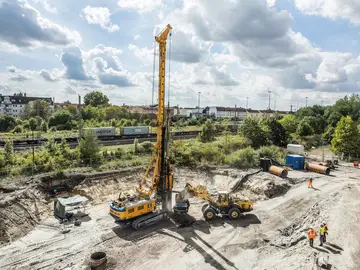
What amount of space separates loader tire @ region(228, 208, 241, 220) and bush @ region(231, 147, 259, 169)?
1359 cm

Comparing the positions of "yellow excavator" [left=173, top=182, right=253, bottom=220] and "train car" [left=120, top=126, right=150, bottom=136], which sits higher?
"train car" [left=120, top=126, right=150, bottom=136]

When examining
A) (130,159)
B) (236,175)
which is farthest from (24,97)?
(236,175)

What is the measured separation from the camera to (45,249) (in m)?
15.0

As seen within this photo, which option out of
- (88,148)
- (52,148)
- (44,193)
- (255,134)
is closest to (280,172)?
(255,134)

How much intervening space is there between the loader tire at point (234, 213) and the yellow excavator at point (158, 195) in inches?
183

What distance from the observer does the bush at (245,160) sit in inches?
1284

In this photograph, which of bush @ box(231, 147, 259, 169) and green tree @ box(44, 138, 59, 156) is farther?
bush @ box(231, 147, 259, 169)

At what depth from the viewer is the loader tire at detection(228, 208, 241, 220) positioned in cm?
1936

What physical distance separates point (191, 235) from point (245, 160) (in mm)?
17681

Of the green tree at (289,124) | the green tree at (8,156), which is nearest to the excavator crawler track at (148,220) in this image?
the green tree at (8,156)

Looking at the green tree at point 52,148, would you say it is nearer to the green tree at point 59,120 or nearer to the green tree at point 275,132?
the green tree at point 275,132

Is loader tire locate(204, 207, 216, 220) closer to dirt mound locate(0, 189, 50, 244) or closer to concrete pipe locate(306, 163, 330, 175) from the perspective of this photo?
dirt mound locate(0, 189, 50, 244)

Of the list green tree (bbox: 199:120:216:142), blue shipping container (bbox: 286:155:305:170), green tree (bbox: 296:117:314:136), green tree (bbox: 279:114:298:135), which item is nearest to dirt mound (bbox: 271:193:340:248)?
blue shipping container (bbox: 286:155:305:170)

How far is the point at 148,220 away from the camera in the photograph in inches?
715
